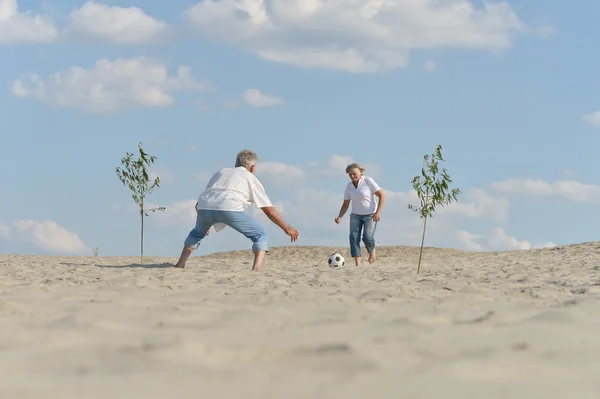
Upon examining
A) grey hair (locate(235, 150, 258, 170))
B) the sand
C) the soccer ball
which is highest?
grey hair (locate(235, 150, 258, 170))

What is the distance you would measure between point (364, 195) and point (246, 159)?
133 inches

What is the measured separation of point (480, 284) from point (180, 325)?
13.5ft

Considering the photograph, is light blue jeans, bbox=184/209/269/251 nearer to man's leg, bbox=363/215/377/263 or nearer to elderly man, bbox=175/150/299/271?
elderly man, bbox=175/150/299/271

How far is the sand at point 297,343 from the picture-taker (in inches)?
114

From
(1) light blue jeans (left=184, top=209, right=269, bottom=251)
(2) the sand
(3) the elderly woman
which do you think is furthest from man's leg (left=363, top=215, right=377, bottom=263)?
(2) the sand

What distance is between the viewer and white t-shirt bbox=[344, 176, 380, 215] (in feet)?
39.3

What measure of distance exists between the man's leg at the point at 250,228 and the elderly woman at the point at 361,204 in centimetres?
307

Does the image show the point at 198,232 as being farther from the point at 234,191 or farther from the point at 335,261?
the point at 335,261

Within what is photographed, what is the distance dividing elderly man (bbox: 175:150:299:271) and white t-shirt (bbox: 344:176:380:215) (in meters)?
3.13

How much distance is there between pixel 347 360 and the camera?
10.8 feet

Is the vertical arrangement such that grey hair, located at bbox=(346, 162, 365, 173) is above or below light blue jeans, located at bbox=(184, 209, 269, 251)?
above

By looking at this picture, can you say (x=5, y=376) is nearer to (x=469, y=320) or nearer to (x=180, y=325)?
(x=180, y=325)

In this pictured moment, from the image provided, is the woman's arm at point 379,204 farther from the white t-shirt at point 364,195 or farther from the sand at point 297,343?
the sand at point 297,343

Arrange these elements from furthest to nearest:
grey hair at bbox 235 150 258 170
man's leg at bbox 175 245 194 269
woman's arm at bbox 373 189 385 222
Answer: woman's arm at bbox 373 189 385 222 → man's leg at bbox 175 245 194 269 → grey hair at bbox 235 150 258 170
